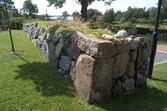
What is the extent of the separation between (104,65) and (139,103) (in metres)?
1.05

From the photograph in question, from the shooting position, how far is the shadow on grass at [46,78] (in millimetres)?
4863

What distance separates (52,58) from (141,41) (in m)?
2.92

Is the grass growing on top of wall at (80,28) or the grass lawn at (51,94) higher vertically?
the grass growing on top of wall at (80,28)

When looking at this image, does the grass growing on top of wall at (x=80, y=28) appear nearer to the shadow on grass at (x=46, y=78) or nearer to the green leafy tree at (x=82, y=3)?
the shadow on grass at (x=46, y=78)

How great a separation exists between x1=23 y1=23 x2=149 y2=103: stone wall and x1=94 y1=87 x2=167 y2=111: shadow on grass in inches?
5.8

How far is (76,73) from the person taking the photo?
15.6ft

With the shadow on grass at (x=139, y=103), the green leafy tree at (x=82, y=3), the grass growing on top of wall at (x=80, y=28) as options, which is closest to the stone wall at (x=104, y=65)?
the shadow on grass at (x=139, y=103)

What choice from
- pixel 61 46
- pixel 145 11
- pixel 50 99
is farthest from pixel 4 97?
pixel 145 11

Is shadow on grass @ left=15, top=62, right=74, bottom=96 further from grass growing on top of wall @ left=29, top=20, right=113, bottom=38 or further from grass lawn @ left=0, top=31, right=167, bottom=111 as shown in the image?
grass growing on top of wall @ left=29, top=20, right=113, bottom=38

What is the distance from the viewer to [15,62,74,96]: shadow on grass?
486 centimetres

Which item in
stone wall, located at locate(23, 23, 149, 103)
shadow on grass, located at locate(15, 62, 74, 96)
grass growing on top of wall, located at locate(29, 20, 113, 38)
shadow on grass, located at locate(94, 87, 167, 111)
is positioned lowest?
shadow on grass, located at locate(94, 87, 167, 111)

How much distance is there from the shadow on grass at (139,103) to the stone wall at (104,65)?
147mm

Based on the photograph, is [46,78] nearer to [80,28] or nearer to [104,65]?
[80,28]

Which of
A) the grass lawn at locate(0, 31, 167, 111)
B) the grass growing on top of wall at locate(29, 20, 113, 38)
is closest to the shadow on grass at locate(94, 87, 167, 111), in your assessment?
the grass lawn at locate(0, 31, 167, 111)
